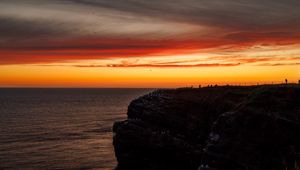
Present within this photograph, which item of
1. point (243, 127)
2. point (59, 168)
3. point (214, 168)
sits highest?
point (243, 127)

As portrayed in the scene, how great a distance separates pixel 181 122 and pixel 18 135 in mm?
57346

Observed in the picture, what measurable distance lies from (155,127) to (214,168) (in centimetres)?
1793

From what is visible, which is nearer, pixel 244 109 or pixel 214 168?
pixel 214 168

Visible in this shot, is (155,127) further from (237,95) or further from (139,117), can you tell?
(237,95)

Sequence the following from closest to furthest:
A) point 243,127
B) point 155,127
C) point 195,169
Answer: point 243,127 < point 195,169 < point 155,127

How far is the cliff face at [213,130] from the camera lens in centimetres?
2461

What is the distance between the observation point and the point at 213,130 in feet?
87.2

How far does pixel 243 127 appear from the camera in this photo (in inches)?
1019

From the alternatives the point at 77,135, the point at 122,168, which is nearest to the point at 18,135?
the point at 77,135

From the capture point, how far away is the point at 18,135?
88625mm

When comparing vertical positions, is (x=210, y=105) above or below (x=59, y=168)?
above

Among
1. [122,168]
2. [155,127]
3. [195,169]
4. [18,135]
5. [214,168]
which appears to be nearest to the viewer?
[214,168]

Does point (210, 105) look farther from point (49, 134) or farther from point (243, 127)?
point (49, 134)

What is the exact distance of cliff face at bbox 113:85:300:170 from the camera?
80.7ft
